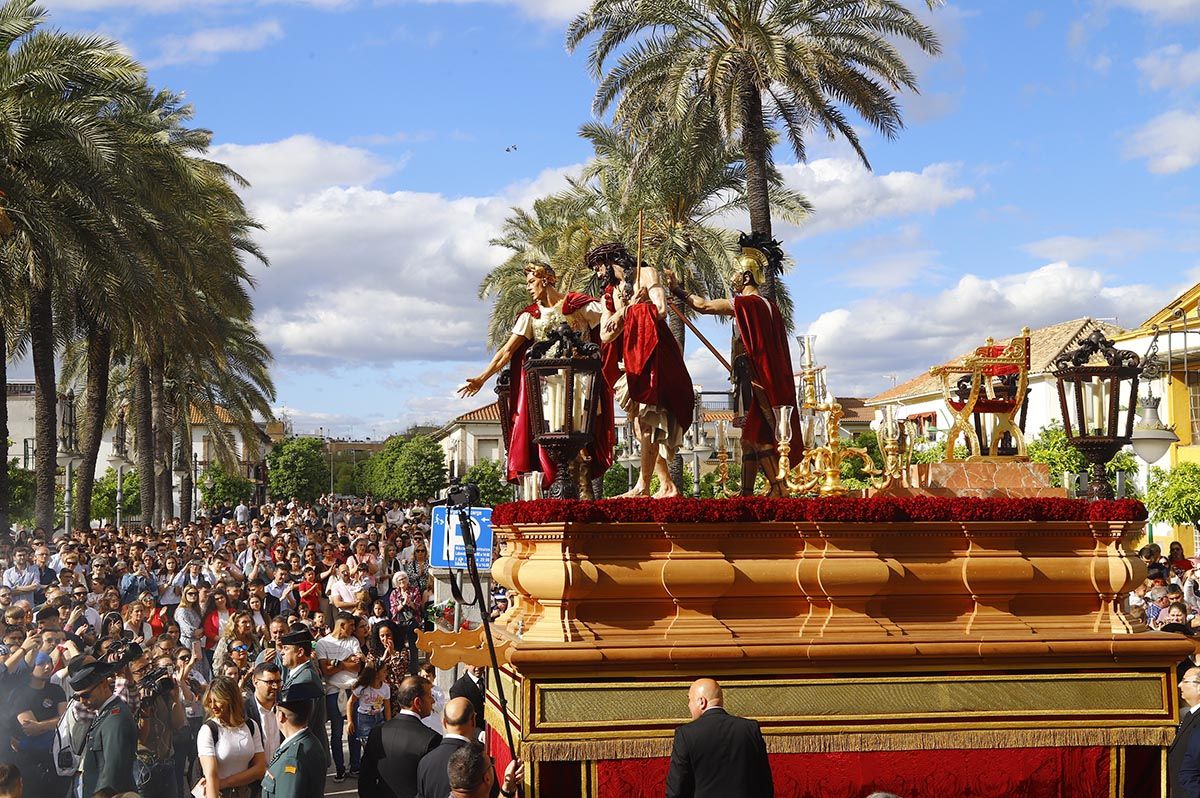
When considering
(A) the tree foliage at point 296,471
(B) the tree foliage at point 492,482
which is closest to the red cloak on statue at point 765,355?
(B) the tree foliage at point 492,482

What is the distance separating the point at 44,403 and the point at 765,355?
20.3 m

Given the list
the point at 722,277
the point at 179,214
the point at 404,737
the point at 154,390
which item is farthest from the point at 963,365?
the point at 154,390

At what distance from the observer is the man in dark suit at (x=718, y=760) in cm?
583

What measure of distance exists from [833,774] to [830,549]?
1258 mm

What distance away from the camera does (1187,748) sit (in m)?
7.32

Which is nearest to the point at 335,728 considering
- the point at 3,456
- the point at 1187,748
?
the point at 1187,748

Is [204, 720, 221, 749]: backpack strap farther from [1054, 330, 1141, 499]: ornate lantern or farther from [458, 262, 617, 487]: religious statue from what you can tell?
[1054, 330, 1141, 499]: ornate lantern

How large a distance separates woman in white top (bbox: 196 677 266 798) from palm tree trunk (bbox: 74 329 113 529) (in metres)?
21.9

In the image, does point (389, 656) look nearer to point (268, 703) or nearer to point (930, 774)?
point (268, 703)

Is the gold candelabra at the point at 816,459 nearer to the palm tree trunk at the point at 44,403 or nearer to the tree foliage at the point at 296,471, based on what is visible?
the palm tree trunk at the point at 44,403

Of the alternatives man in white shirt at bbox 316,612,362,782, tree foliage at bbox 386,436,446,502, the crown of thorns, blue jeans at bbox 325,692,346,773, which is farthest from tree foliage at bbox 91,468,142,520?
the crown of thorns

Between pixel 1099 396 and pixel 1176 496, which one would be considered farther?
pixel 1176 496

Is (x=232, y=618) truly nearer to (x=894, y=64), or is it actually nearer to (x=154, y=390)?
(x=894, y=64)

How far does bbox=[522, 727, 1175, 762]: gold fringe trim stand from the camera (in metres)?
6.98
